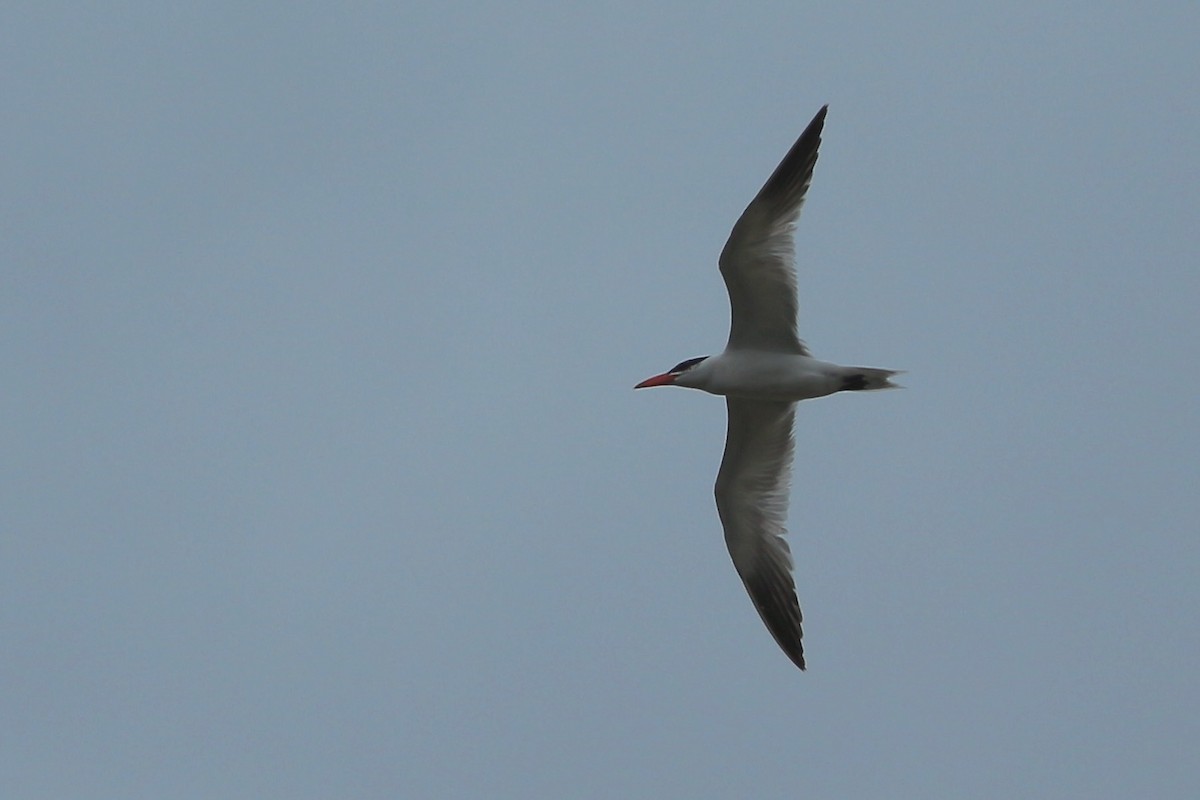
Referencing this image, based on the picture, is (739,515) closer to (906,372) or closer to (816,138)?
(906,372)

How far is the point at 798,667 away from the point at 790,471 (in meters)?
1.74

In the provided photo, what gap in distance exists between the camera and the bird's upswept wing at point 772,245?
13727 mm

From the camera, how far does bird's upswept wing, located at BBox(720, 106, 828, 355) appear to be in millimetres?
13727

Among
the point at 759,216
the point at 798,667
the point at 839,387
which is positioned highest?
the point at 759,216

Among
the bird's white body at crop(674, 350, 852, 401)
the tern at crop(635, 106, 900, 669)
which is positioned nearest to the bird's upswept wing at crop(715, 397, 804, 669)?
the tern at crop(635, 106, 900, 669)

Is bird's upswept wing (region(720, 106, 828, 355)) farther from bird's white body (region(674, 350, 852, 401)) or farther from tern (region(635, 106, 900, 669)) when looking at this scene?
bird's white body (region(674, 350, 852, 401))

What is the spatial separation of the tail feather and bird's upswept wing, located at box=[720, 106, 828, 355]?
0.64 m

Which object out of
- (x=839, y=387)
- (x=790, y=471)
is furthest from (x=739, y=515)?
(x=839, y=387)

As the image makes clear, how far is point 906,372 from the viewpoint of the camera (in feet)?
46.6

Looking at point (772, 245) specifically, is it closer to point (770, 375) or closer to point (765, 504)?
point (770, 375)

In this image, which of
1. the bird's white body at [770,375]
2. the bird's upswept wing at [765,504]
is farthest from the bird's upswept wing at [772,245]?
the bird's upswept wing at [765,504]

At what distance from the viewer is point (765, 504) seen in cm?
1538

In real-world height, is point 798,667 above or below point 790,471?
below

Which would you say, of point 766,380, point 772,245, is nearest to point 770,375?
point 766,380
